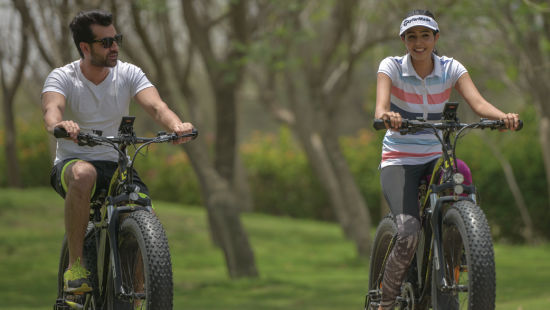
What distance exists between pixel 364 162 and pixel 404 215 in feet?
58.5

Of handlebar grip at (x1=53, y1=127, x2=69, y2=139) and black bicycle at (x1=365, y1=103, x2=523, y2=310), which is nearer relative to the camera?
black bicycle at (x1=365, y1=103, x2=523, y2=310)

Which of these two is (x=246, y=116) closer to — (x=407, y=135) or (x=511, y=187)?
(x=511, y=187)

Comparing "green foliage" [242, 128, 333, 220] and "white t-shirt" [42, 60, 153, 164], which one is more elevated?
"white t-shirt" [42, 60, 153, 164]

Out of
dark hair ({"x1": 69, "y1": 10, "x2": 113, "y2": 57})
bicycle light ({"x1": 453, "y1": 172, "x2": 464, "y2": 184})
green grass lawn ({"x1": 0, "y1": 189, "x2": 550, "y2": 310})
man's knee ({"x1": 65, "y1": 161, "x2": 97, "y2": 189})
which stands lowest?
green grass lawn ({"x1": 0, "y1": 189, "x2": 550, "y2": 310})

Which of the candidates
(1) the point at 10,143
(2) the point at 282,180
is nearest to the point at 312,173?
(2) the point at 282,180

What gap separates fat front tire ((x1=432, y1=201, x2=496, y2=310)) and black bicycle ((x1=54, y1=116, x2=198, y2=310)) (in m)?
1.49

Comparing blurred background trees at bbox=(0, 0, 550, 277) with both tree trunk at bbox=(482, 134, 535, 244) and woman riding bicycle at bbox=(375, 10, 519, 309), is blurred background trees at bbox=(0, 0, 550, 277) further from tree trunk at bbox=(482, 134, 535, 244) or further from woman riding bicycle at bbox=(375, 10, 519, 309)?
woman riding bicycle at bbox=(375, 10, 519, 309)

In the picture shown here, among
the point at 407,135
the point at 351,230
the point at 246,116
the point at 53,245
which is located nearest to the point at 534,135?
the point at 351,230

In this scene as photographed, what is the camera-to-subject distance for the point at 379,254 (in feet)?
18.9

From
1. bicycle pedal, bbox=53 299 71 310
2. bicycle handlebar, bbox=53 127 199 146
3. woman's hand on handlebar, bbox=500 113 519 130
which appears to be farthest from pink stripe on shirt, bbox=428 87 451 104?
bicycle pedal, bbox=53 299 71 310

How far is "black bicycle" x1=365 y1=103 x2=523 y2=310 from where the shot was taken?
4.52 metres

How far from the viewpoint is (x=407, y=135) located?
5336 mm

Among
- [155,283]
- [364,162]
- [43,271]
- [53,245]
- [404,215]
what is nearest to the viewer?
[155,283]

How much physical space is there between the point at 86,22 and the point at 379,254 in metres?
2.35
